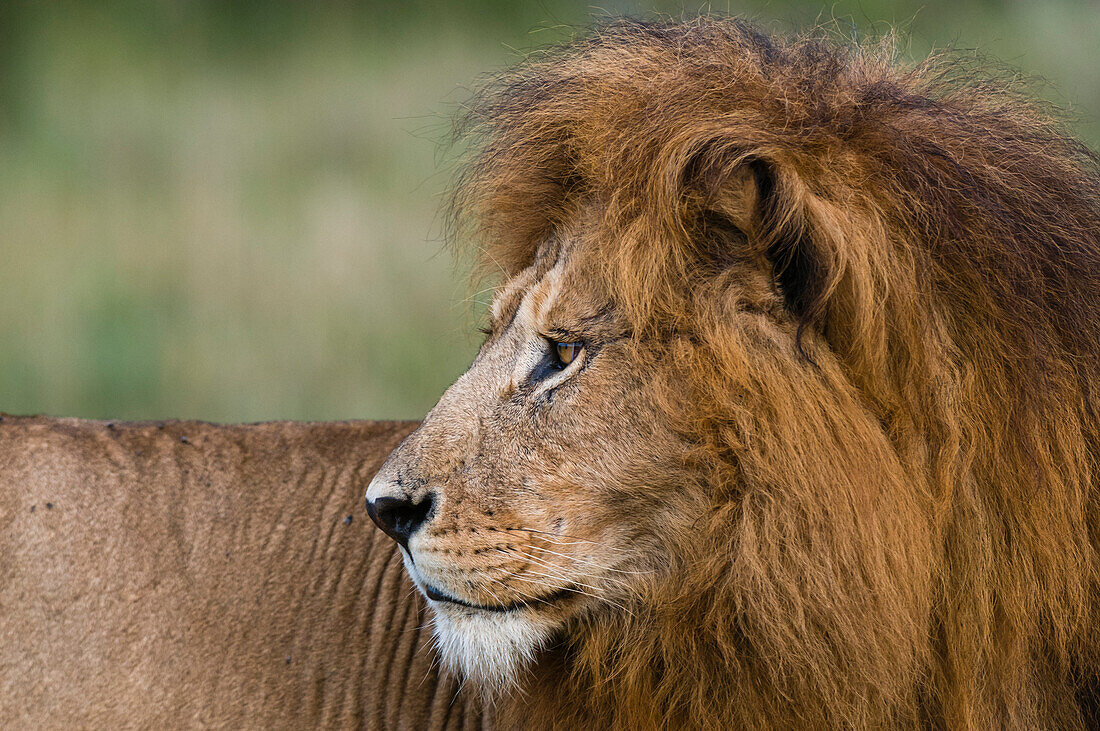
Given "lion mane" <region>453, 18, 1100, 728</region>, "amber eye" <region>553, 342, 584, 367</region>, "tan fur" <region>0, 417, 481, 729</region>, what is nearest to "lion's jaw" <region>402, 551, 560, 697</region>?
"lion mane" <region>453, 18, 1100, 728</region>

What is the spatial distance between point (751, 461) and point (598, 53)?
1.14m

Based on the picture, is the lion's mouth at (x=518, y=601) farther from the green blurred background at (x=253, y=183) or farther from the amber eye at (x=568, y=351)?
A: the green blurred background at (x=253, y=183)

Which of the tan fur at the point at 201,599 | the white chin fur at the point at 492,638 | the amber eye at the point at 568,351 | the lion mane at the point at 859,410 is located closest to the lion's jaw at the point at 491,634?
the white chin fur at the point at 492,638

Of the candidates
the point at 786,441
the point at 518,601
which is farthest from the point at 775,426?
the point at 518,601

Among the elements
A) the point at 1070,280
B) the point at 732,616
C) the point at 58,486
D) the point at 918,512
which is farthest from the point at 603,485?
the point at 58,486

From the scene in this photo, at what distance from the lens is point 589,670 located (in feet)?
8.53

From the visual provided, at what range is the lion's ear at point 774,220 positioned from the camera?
7.70 ft

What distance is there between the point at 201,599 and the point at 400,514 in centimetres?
120

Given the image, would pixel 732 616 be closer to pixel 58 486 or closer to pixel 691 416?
pixel 691 416

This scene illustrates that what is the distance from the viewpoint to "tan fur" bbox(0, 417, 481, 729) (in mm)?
3293

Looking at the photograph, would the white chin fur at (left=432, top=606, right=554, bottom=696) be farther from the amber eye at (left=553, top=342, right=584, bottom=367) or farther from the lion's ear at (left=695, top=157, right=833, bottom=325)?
the lion's ear at (left=695, top=157, right=833, bottom=325)

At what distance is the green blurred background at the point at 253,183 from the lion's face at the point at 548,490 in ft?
14.6

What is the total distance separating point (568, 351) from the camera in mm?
2539

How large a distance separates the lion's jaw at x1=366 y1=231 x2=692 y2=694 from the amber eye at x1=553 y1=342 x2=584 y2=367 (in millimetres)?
27
